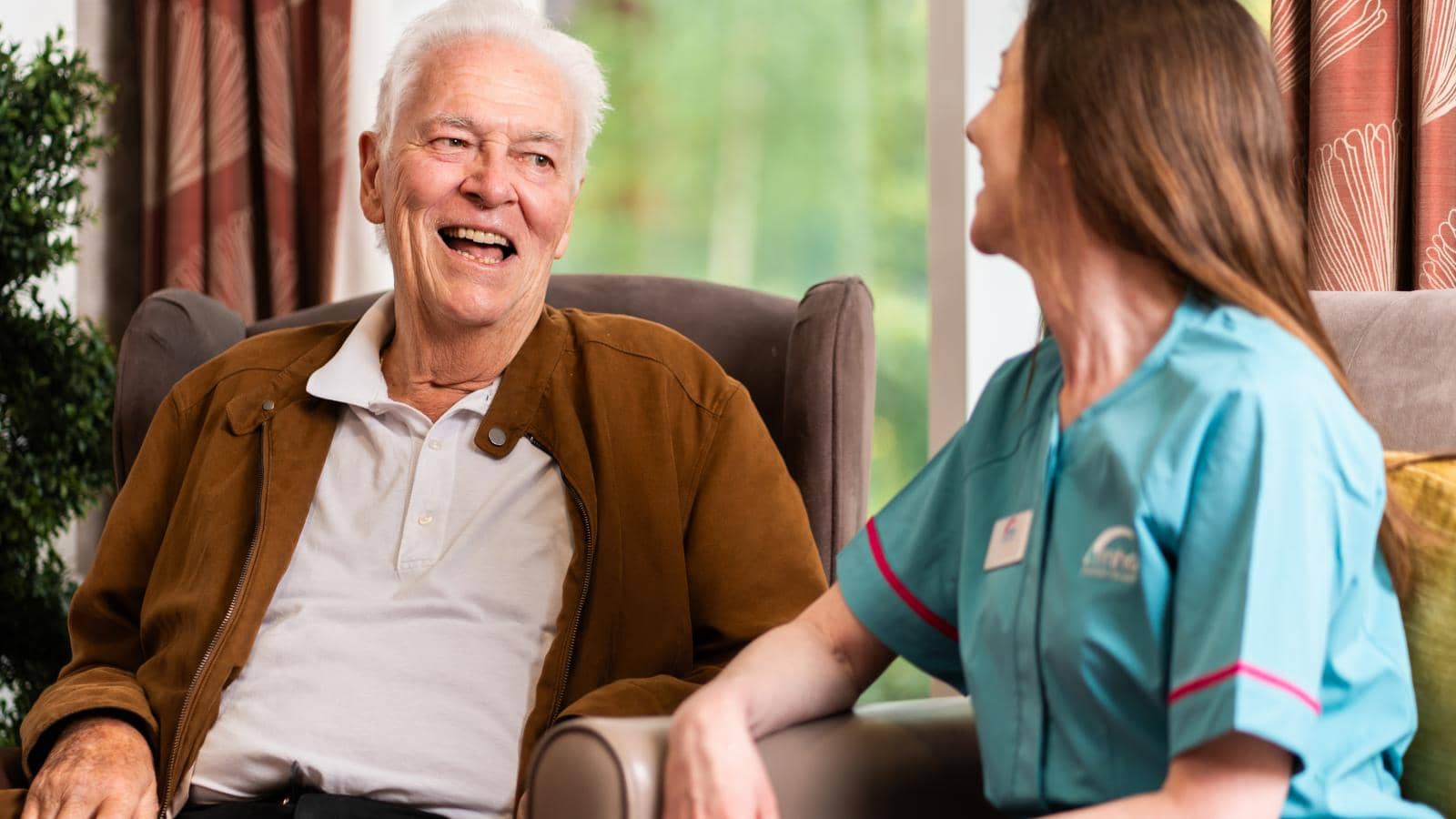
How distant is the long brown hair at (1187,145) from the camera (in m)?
0.90

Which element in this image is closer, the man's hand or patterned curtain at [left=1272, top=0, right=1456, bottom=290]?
the man's hand

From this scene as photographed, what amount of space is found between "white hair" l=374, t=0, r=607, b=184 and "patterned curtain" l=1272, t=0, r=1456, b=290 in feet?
2.98

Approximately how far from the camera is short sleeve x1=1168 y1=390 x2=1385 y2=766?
793 mm

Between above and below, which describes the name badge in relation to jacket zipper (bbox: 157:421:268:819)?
above

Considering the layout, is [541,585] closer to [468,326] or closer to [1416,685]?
[468,326]

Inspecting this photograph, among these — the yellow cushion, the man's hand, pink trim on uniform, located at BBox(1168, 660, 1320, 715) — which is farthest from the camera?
the man's hand

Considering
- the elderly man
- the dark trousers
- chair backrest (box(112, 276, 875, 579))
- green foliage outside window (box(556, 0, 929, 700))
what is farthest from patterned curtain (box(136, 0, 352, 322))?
the dark trousers

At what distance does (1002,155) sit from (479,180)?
84cm

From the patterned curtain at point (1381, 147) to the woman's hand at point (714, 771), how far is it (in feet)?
3.58

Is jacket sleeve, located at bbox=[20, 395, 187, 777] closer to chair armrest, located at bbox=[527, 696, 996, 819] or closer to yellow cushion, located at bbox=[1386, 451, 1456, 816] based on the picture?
chair armrest, located at bbox=[527, 696, 996, 819]

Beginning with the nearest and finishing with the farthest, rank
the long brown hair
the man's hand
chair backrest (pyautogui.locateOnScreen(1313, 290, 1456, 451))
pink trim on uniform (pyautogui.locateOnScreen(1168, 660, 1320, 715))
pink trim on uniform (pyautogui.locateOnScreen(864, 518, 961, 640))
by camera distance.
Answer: pink trim on uniform (pyautogui.locateOnScreen(1168, 660, 1320, 715)) < the long brown hair < pink trim on uniform (pyautogui.locateOnScreen(864, 518, 961, 640)) < chair backrest (pyautogui.locateOnScreen(1313, 290, 1456, 451)) < the man's hand

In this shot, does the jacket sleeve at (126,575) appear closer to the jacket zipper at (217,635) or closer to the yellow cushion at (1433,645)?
the jacket zipper at (217,635)

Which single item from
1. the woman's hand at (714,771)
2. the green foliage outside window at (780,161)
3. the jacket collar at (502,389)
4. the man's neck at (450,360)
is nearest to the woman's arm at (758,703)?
the woman's hand at (714,771)

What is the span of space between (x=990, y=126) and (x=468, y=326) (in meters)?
0.82
